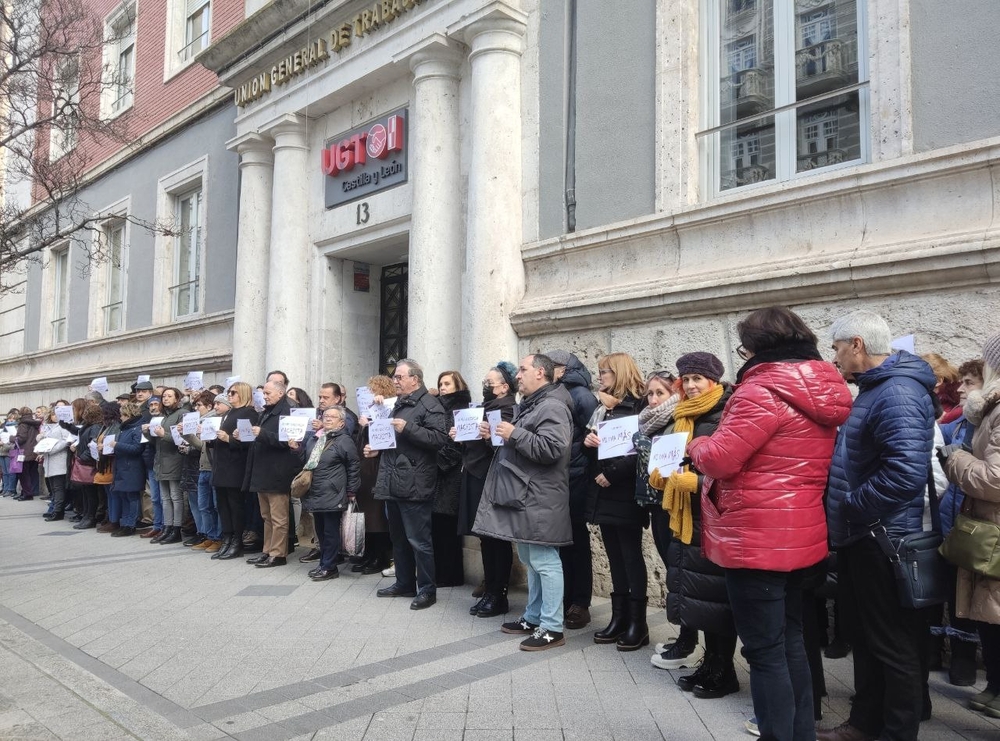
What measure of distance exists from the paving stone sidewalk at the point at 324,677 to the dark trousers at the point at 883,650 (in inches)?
12.9

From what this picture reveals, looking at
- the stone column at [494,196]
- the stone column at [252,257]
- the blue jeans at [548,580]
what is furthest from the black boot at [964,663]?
the stone column at [252,257]

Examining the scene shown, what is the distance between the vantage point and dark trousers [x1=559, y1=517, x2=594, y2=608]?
5855 mm

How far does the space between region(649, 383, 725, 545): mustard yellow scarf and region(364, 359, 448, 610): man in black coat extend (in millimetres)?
2533

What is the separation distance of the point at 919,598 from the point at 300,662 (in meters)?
3.37

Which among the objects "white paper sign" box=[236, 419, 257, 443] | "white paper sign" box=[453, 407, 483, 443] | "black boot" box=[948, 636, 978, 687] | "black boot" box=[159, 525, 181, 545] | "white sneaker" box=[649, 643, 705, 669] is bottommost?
"black boot" box=[159, 525, 181, 545]

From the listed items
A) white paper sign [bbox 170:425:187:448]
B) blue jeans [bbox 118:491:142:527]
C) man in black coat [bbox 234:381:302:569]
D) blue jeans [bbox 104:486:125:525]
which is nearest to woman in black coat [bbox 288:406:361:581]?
man in black coat [bbox 234:381:302:569]

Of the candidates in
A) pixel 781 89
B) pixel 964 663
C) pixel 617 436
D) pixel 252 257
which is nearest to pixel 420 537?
pixel 617 436

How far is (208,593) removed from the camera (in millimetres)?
6961

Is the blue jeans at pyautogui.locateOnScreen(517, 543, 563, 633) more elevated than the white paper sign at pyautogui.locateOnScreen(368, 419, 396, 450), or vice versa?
the white paper sign at pyautogui.locateOnScreen(368, 419, 396, 450)

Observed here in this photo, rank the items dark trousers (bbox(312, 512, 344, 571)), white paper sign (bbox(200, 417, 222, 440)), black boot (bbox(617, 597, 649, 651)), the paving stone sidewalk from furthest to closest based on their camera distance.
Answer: white paper sign (bbox(200, 417, 222, 440))
dark trousers (bbox(312, 512, 344, 571))
black boot (bbox(617, 597, 649, 651))
the paving stone sidewalk

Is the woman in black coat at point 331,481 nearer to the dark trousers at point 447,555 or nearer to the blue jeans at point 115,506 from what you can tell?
the dark trousers at point 447,555

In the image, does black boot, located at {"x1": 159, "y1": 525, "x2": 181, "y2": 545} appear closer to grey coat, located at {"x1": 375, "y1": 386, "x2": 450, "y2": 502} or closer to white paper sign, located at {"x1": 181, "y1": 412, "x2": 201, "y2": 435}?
white paper sign, located at {"x1": 181, "y1": 412, "x2": 201, "y2": 435}

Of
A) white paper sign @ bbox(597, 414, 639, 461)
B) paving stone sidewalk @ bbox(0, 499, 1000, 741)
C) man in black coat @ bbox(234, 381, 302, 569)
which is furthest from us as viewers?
man in black coat @ bbox(234, 381, 302, 569)

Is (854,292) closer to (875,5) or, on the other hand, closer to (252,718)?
(875,5)
